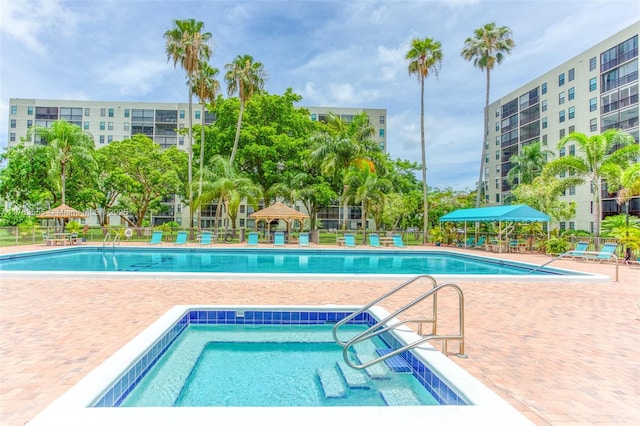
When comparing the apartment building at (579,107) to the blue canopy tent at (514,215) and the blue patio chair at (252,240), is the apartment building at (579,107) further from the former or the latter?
the blue patio chair at (252,240)

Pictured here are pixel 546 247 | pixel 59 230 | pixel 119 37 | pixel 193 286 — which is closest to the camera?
pixel 193 286

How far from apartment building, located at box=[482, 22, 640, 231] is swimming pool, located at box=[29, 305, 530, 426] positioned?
27.7 meters

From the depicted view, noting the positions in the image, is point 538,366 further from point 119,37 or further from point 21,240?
point 21,240

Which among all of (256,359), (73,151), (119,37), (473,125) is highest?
(473,125)

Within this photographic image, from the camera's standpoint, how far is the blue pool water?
45.7ft

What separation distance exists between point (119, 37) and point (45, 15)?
297cm

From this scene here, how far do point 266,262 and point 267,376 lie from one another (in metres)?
12.3

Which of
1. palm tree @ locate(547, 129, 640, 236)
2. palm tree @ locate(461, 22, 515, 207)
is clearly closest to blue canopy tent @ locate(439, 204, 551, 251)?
palm tree @ locate(547, 129, 640, 236)

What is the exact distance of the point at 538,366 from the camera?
4.13 meters

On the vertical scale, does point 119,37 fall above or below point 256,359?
above

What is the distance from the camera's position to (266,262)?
16516 mm

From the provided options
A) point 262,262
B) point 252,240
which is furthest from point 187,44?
point 262,262

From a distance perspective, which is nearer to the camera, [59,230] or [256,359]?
[256,359]

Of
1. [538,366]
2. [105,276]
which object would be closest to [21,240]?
[105,276]
